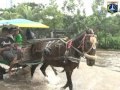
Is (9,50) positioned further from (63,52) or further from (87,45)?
(87,45)

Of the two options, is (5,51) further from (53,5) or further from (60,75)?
(53,5)

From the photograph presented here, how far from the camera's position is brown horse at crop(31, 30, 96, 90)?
8.78m

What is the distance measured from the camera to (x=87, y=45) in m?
8.80

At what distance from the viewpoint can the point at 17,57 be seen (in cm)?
1066

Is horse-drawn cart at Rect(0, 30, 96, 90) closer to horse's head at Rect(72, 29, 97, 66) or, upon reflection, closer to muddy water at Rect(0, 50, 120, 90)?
horse's head at Rect(72, 29, 97, 66)

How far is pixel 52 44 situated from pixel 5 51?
6.09 ft

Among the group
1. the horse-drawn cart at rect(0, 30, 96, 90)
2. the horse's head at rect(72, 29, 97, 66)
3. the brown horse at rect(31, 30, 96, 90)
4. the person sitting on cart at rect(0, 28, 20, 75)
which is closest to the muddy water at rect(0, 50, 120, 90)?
the horse-drawn cart at rect(0, 30, 96, 90)

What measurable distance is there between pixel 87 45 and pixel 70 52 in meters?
0.66

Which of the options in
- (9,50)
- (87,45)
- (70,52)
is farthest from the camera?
(9,50)

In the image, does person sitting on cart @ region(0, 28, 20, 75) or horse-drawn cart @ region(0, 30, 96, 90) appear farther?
person sitting on cart @ region(0, 28, 20, 75)

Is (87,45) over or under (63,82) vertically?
over

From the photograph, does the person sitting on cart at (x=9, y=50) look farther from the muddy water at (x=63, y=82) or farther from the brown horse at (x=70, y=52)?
the brown horse at (x=70, y=52)

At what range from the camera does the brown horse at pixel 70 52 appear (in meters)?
8.78

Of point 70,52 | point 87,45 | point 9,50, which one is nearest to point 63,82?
point 9,50
